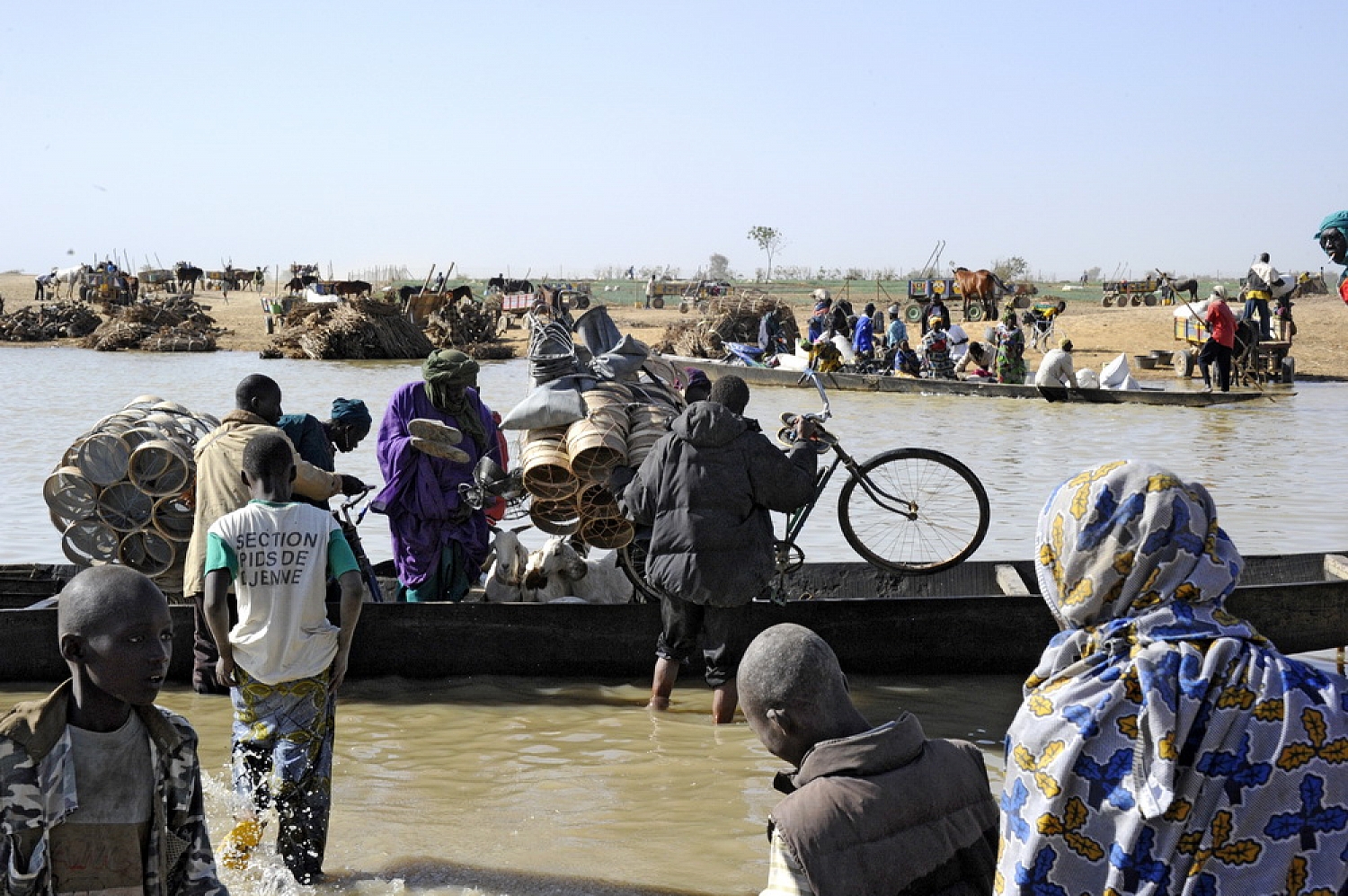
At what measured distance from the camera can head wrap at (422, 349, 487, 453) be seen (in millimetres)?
6664

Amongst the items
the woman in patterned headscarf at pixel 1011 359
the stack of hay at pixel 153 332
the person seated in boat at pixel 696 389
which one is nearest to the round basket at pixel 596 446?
the person seated in boat at pixel 696 389

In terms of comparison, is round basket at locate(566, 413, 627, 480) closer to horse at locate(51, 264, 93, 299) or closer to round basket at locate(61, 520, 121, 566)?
round basket at locate(61, 520, 121, 566)

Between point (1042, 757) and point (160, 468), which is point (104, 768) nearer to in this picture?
point (1042, 757)

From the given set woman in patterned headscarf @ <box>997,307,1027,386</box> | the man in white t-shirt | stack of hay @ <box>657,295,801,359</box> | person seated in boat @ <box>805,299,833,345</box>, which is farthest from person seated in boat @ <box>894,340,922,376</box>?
the man in white t-shirt

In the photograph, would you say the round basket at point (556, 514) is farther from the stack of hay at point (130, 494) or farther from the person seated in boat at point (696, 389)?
the stack of hay at point (130, 494)

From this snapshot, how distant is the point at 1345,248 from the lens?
384 inches

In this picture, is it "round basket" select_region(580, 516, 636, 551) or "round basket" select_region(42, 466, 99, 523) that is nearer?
"round basket" select_region(42, 466, 99, 523)

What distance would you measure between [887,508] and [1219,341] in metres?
16.3

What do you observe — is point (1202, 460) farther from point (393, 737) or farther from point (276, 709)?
point (276, 709)

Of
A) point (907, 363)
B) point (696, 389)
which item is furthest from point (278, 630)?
point (907, 363)

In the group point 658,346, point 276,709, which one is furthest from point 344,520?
point 658,346

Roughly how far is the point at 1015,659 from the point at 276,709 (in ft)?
13.7

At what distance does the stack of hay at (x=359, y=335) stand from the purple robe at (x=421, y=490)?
2629 centimetres

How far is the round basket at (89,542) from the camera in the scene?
6867 mm
